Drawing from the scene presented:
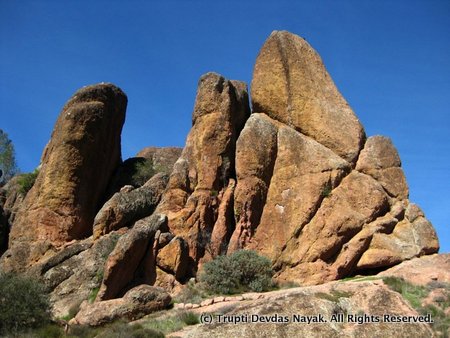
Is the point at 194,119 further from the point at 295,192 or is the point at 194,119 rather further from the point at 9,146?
the point at 9,146

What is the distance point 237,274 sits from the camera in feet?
78.9

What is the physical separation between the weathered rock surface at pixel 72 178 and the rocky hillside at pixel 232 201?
8cm

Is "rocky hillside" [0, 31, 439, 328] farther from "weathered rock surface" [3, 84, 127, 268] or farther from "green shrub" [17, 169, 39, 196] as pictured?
"green shrub" [17, 169, 39, 196]

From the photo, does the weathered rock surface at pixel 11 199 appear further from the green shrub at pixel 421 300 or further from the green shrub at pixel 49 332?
the green shrub at pixel 421 300

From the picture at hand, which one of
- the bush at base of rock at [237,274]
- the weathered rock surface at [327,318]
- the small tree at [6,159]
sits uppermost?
the small tree at [6,159]

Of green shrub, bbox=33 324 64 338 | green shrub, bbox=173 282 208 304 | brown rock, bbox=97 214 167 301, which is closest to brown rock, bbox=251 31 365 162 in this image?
brown rock, bbox=97 214 167 301

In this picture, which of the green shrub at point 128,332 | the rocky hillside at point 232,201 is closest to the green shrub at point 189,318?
the green shrub at point 128,332

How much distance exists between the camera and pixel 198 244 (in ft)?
89.1

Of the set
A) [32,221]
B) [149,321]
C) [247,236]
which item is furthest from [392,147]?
[32,221]

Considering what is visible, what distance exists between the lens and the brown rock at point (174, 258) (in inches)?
998

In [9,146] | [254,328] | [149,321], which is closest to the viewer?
[254,328]

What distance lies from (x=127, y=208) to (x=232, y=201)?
20.5ft

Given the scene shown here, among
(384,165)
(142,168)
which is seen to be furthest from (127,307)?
(142,168)

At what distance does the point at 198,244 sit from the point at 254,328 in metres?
15.5
